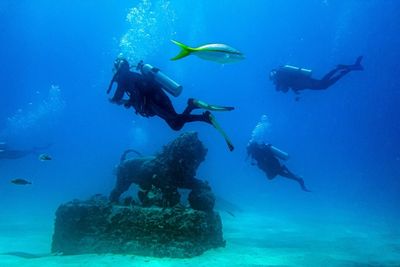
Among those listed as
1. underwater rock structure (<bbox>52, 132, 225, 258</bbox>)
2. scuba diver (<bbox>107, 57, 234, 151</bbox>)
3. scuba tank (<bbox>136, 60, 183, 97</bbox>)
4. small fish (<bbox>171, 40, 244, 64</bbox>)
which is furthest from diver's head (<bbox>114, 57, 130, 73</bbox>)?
underwater rock structure (<bbox>52, 132, 225, 258</bbox>)

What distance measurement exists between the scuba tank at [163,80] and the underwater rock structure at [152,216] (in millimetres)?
3375

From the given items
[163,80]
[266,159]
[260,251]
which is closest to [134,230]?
[260,251]

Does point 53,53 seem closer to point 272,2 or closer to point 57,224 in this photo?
point 272,2

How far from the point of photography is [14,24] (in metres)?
94.3

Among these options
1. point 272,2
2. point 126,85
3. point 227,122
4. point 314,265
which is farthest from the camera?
point 227,122

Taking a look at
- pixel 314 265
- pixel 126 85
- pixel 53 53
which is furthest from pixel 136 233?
pixel 53 53

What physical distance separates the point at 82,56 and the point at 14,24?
3754 cm

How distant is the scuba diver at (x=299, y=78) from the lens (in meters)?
14.2

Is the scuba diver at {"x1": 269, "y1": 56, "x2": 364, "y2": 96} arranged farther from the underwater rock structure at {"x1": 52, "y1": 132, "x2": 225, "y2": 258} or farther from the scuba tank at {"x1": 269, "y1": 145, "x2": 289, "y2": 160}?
the underwater rock structure at {"x1": 52, "y1": 132, "x2": 225, "y2": 258}

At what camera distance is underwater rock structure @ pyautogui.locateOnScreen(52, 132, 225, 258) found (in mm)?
9195

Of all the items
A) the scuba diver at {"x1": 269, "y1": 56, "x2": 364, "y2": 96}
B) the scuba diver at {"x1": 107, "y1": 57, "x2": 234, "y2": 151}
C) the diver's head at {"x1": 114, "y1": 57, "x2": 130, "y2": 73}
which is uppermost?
the scuba diver at {"x1": 269, "y1": 56, "x2": 364, "y2": 96}

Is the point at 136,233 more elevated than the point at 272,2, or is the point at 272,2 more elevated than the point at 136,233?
the point at 272,2

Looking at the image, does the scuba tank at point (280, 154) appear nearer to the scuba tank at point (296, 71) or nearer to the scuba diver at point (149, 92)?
the scuba tank at point (296, 71)

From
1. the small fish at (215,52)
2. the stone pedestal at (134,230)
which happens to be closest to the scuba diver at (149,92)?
the small fish at (215,52)
